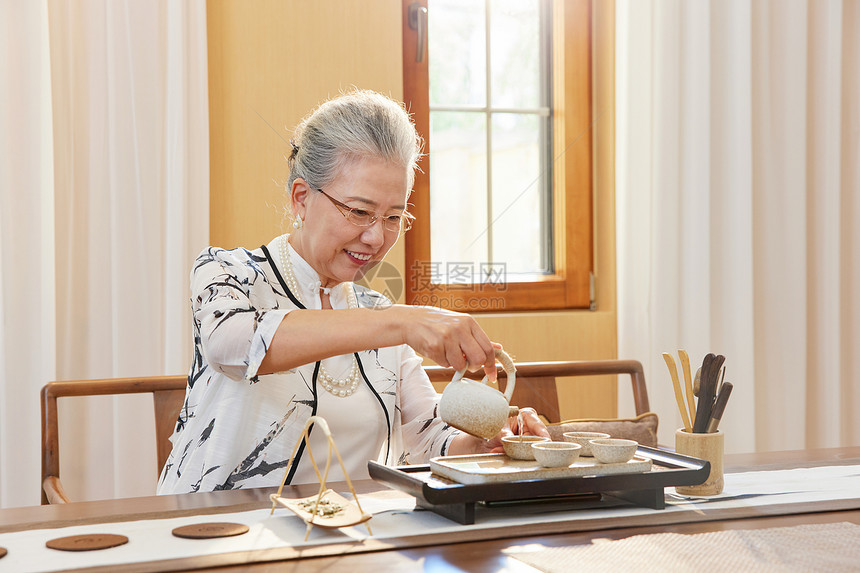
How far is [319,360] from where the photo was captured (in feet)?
4.57

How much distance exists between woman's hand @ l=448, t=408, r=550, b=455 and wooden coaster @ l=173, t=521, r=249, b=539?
45 centimetres

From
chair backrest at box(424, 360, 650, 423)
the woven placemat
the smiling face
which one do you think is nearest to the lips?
the smiling face

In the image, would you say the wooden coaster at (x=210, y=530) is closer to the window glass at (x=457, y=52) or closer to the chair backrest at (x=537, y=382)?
the chair backrest at (x=537, y=382)

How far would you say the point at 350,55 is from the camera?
2.55m

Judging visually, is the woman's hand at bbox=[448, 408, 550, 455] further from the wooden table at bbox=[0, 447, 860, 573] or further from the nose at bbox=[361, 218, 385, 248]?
the nose at bbox=[361, 218, 385, 248]

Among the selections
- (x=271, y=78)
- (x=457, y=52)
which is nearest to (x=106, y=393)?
(x=271, y=78)

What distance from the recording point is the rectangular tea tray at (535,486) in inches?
41.4

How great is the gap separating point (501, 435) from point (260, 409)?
44cm

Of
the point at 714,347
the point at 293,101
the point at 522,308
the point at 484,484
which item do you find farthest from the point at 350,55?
the point at 484,484

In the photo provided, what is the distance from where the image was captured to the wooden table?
2.97 ft

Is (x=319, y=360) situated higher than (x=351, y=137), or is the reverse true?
(x=351, y=137)

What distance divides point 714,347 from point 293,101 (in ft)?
5.20

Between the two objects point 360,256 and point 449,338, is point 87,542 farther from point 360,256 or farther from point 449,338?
point 360,256

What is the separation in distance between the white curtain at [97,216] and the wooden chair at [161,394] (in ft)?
2.15
